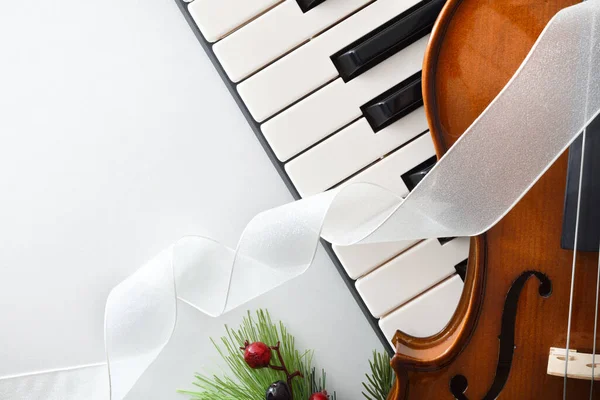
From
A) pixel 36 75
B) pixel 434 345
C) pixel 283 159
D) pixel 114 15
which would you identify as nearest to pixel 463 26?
pixel 283 159

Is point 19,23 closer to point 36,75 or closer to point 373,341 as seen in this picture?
point 36,75

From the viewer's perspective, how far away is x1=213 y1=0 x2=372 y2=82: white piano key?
92 cm

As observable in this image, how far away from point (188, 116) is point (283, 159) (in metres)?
0.25

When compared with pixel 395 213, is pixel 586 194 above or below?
below

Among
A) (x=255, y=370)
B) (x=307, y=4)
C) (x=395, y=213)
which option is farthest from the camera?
(x=255, y=370)

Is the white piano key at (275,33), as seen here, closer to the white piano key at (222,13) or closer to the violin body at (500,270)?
the white piano key at (222,13)

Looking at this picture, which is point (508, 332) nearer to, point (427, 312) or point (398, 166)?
point (427, 312)

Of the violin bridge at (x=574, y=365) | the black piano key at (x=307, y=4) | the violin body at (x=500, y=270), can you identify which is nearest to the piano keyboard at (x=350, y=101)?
the black piano key at (x=307, y=4)

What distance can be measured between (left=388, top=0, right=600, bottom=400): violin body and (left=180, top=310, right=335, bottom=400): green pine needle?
306mm

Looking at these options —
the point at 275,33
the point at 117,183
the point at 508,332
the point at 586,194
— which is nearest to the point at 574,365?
the point at 508,332

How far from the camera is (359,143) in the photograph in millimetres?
957

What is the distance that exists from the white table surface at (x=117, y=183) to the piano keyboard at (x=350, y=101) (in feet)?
0.56

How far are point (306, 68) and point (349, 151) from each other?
5.7 inches

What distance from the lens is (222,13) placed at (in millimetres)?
917
